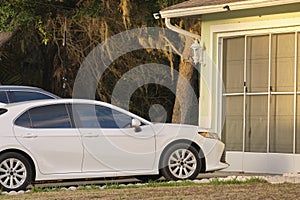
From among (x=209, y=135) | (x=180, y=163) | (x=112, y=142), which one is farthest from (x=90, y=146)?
(x=209, y=135)

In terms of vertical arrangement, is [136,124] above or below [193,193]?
above

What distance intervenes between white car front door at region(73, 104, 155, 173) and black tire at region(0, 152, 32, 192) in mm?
1016

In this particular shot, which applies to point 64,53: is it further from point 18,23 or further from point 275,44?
point 275,44

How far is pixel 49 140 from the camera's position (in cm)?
1462

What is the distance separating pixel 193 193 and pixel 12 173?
3.45 meters

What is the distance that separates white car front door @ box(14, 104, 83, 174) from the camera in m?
14.5

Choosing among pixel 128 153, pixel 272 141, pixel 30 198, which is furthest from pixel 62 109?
pixel 272 141

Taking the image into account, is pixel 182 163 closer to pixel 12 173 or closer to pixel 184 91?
pixel 12 173

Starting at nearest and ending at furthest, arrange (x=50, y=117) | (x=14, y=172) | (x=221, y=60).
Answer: (x=14, y=172)
(x=50, y=117)
(x=221, y=60)

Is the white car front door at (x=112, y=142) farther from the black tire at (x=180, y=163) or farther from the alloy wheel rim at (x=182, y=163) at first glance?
the alloy wheel rim at (x=182, y=163)

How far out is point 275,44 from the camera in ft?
54.3

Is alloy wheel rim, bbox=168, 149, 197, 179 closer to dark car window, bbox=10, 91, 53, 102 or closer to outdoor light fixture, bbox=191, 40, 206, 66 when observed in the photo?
outdoor light fixture, bbox=191, 40, 206, 66

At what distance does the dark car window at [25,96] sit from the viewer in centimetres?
1886

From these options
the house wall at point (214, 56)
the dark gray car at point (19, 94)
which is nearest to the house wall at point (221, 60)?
the house wall at point (214, 56)
